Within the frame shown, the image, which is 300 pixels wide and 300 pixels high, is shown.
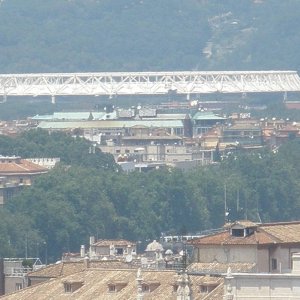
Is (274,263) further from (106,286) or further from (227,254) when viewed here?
(106,286)

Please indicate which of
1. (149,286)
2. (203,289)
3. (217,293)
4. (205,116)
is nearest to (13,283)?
(149,286)

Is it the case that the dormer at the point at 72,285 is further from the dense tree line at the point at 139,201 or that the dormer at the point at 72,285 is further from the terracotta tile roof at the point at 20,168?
the terracotta tile roof at the point at 20,168

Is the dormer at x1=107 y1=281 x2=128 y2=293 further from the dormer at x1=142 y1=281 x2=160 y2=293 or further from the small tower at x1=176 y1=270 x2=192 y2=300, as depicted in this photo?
the small tower at x1=176 y1=270 x2=192 y2=300

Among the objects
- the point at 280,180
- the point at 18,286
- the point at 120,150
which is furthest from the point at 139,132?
the point at 18,286

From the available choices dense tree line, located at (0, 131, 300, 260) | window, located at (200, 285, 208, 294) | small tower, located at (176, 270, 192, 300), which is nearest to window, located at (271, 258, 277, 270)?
window, located at (200, 285, 208, 294)

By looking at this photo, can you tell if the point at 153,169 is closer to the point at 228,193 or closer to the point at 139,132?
the point at 228,193
